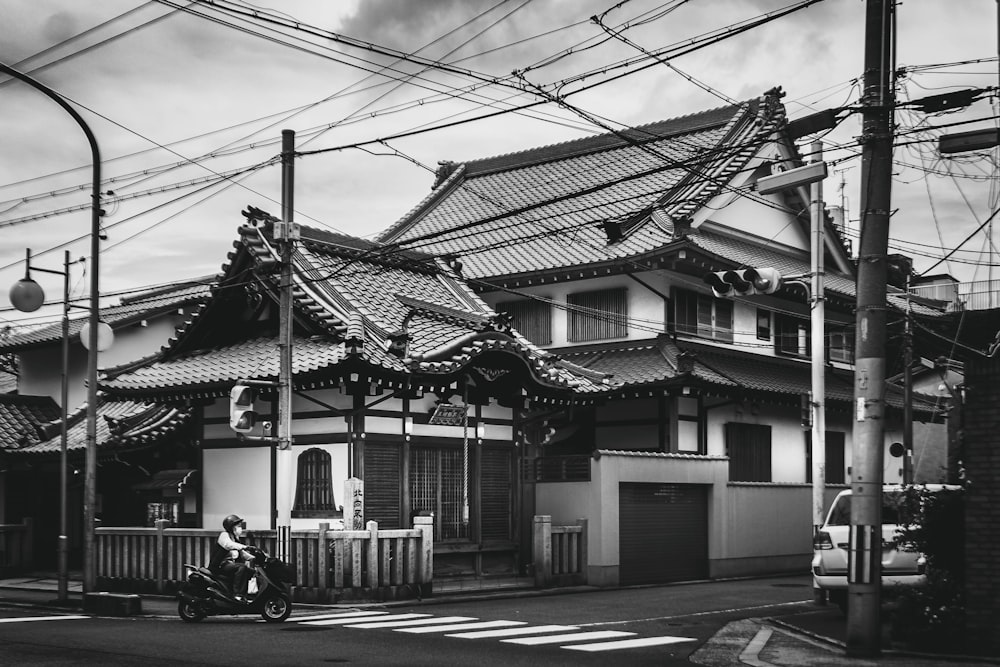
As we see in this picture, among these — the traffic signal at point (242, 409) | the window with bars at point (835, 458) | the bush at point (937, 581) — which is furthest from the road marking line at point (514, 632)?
the window with bars at point (835, 458)

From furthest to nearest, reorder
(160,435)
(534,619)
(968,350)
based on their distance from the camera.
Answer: (160,435), (534,619), (968,350)

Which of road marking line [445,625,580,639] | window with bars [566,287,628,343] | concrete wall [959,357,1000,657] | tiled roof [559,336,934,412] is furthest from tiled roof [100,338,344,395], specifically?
concrete wall [959,357,1000,657]

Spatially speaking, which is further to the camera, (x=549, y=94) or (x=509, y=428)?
(x=509, y=428)

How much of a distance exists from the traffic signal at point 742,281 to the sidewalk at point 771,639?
199 inches

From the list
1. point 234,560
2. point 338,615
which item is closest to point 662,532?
point 338,615

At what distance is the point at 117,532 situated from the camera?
24.1 metres

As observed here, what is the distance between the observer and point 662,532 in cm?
2759

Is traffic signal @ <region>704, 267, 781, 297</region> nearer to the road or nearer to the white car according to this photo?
the white car

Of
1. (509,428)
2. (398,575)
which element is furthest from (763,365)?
(398,575)

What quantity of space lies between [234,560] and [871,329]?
10470 millimetres

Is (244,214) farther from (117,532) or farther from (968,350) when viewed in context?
(968,350)

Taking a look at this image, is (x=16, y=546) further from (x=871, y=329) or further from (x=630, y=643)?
(x=871, y=329)

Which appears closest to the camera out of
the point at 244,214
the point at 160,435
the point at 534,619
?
the point at 534,619

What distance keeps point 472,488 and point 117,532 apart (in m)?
7.88
